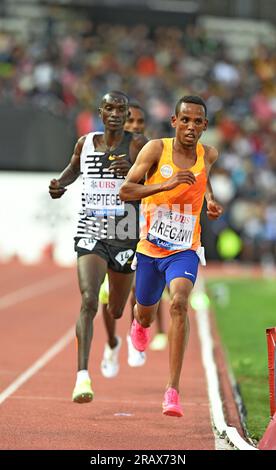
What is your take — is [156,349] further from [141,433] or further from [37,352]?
[141,433]

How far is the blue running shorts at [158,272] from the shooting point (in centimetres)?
867

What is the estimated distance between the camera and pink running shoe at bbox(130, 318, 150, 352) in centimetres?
960

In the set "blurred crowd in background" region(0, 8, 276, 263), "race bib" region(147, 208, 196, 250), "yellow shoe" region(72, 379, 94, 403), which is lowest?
"yellow shoe" region(72, 379, 94, 403)

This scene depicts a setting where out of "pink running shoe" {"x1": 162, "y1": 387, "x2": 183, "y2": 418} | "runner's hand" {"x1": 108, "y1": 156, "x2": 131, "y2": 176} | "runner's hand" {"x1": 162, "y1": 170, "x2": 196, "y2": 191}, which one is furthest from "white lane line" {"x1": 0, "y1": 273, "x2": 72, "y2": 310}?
"runner's hand" {"x1": 162, "y1": 170, "x2": 196, "y2": 191}

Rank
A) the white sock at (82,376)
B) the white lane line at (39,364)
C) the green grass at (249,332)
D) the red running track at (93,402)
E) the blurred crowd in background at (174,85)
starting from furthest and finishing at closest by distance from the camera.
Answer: the blurred crowd in background at (174,85), the white lane line at (39,364), the green grass at (249,332), the white sock at (82,376), the red running track at (93,402)

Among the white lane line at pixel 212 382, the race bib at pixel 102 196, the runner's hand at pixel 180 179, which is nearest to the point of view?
the white lane line at pixel 212 382

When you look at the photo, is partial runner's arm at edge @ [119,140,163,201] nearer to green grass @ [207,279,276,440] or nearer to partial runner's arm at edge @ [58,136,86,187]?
partial runner's arm at edge @ [58,136,86,187]

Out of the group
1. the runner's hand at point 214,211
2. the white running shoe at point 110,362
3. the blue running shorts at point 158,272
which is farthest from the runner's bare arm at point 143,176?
the white running shoe at point 110,362

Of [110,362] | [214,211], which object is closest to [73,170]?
[214,211]

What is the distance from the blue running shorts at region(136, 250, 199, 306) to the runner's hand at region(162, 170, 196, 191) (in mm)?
640

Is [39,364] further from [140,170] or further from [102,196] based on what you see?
[140,170]

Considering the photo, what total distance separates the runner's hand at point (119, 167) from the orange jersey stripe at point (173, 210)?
0.68 metres

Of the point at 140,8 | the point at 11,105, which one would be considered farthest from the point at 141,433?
the point at 140,8

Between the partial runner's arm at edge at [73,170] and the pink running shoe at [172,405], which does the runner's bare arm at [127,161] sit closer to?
the partial runner's arm at edge at [73,170]
